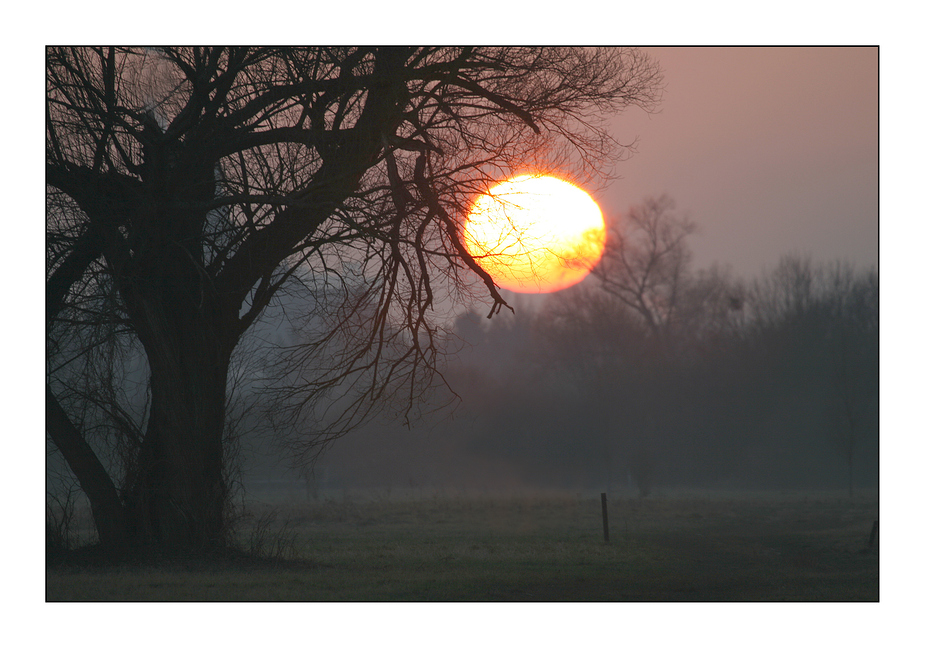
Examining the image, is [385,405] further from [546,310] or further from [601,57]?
[546,310]

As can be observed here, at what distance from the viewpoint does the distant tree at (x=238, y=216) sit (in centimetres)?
714

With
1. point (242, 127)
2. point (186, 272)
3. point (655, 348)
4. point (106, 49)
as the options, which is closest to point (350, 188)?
point (242, 127)

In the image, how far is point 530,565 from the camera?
7738 mm

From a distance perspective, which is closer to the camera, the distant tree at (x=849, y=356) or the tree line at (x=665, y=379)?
the distant tree at (x=849, y=356)

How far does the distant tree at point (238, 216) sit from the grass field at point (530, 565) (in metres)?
0.78

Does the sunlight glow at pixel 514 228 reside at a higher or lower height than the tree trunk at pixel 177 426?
higher

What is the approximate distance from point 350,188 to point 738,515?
36.4ft

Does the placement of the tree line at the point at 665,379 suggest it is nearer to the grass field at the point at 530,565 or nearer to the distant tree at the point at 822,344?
the distant tree at the point at 822,344

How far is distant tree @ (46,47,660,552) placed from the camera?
23.4 ft

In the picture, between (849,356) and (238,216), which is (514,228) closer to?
(238,216)

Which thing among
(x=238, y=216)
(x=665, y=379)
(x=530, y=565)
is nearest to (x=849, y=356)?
(x=665, y=379)

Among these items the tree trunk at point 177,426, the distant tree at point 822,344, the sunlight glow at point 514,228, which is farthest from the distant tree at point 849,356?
the tree trunk at point 177,426
